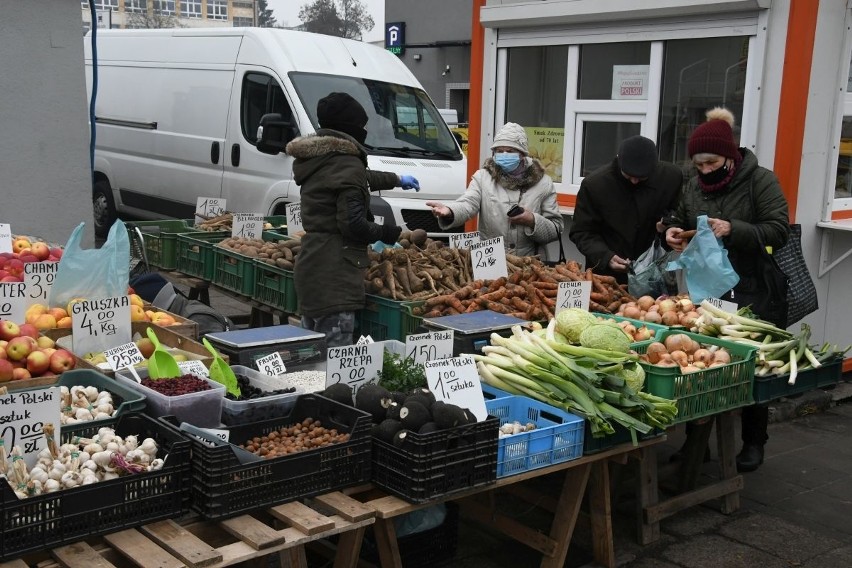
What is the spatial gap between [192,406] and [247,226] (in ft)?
12.6

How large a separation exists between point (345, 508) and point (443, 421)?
45 cm

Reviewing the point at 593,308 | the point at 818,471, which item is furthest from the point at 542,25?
the point at 818,471

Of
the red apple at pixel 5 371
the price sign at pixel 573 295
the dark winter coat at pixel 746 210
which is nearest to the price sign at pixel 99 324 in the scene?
the red apple at pixel 5 371

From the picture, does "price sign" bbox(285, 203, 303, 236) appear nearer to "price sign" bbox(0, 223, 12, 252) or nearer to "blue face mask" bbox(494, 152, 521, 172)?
"blue face mask" bbox(494, 152, 521, 172)

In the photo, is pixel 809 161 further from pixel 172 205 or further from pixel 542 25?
pixel 172 205

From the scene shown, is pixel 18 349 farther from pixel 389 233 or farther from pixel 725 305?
pixel 725 305

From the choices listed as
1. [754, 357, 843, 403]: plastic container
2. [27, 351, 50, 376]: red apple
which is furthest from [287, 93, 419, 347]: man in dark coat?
[754, 357, 843, 403]: plastic container

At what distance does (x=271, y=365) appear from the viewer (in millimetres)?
3979

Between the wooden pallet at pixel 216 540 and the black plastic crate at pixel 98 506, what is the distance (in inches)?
1.4

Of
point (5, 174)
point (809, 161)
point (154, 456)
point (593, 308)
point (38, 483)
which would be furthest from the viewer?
point (5, 174)

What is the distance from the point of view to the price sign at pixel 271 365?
3.96m

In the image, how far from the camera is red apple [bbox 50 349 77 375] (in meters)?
3.70

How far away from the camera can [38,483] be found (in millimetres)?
2625

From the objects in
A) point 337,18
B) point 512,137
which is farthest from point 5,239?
point 337,18
